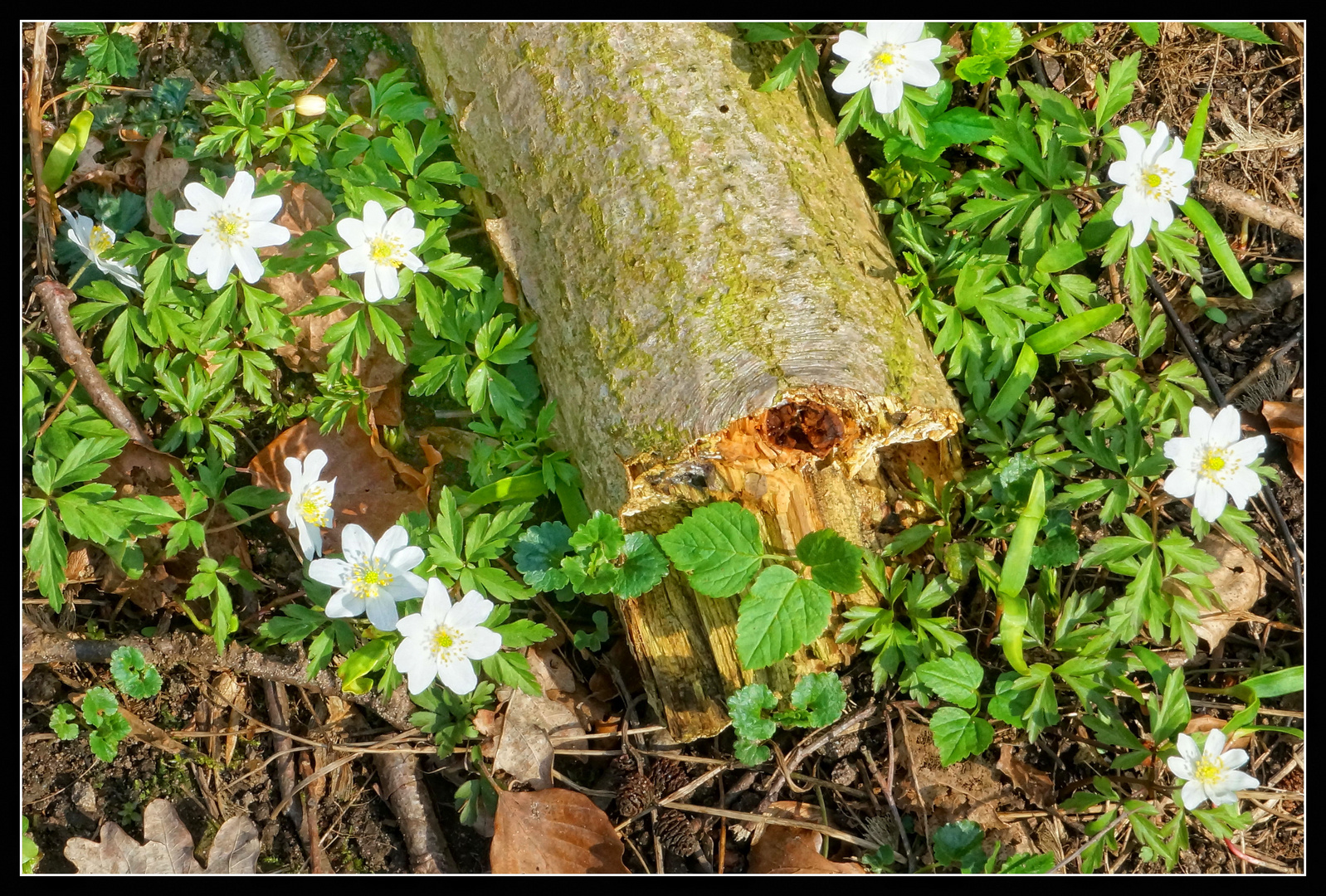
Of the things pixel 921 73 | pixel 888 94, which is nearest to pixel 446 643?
pixel 888 94

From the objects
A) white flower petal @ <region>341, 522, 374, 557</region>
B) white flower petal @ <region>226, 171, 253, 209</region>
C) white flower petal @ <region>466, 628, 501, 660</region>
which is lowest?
white flower petal @ <region>466, 628, 501, 660</region>

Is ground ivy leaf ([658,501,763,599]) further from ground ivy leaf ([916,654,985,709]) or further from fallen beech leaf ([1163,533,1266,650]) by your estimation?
fallen beech leaf ([1163,533,1266,650])

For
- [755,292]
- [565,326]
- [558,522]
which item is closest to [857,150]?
[755,292]

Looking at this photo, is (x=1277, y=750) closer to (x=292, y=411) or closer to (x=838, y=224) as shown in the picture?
(x=838, y=224)

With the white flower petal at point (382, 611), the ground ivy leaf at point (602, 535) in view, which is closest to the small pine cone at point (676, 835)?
the ground ivy leaf at point (602, 535)

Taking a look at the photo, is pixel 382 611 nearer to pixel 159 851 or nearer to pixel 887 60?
pixel 159 851

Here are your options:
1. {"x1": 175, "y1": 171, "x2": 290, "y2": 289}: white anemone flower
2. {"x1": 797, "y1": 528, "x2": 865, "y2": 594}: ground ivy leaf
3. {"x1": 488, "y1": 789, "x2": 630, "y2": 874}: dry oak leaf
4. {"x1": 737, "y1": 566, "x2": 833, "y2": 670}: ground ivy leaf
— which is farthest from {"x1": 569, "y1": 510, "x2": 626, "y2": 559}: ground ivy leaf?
{"x1": 175, "y1": 171, "x2": 290, "y2": 289}: white anemone flower

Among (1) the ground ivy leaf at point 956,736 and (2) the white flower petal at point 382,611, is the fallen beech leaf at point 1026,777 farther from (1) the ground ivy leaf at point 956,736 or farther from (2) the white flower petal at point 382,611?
(2) the white flower petal at point 382,611
